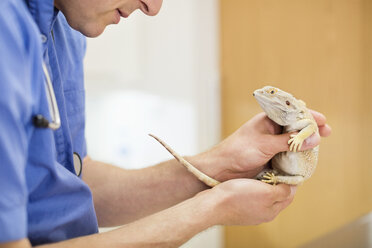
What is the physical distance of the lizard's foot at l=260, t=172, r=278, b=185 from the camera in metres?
1.02

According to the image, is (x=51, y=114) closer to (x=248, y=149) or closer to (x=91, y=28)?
(x=91, y=28)

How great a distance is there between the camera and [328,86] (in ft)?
6.72

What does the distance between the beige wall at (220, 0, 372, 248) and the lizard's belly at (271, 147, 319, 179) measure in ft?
3.48

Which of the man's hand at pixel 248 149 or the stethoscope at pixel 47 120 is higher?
the stethoscope at pixel 47 120

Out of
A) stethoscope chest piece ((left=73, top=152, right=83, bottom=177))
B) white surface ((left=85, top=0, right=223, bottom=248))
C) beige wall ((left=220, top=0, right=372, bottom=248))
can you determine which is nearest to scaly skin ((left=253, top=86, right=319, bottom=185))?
stethoscope chest piece ((left=73, top=152, right=83, bottom=177))

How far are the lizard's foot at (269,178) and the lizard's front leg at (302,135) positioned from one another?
9 centimetres

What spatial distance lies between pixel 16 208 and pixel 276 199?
59 cm

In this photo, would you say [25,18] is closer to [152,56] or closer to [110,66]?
[110,66]

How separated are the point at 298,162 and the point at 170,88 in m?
1.63

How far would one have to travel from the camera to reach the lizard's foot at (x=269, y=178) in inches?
40.2

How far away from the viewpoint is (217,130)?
8.63 feet

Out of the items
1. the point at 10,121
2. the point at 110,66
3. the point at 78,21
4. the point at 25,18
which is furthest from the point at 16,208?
the point at 110,66

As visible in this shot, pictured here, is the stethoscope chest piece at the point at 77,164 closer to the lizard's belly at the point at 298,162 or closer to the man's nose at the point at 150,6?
the man's nose at the point at 150,6

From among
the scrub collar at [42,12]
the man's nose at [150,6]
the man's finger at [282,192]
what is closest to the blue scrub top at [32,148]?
the scrub collar at [42,12]
